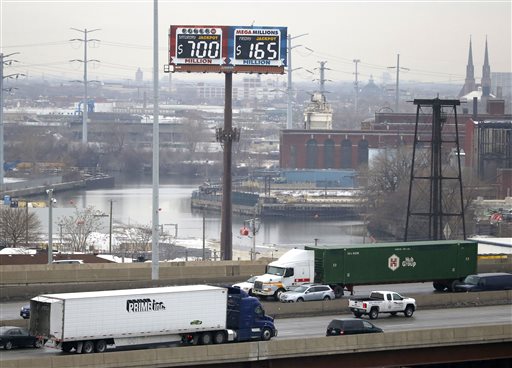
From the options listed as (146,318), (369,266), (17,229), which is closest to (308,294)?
(369,266)

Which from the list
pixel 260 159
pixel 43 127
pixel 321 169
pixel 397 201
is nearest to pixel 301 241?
pixel 397 201

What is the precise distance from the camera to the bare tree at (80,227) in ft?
205

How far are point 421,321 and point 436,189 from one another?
75.9 feet

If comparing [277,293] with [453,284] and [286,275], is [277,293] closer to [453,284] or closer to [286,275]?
[286,275]

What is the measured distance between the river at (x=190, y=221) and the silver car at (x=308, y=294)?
35.3m

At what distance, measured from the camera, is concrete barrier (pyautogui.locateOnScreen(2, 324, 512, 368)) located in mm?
19828

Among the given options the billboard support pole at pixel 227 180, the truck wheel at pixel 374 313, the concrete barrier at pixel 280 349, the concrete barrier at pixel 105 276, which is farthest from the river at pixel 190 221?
the concrete barrier at pixel 280 349

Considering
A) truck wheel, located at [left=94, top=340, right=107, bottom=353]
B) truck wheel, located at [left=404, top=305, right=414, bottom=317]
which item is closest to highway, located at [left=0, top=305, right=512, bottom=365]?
truck wheel, located at [left=404, top=305, right=414, bottom=317]

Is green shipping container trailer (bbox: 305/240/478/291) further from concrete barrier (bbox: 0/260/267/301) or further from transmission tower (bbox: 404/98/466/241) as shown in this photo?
transmission tower (bbox: 404/98/466/241)

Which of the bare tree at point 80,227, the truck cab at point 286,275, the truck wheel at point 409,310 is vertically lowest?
the bare tree at point 80,227

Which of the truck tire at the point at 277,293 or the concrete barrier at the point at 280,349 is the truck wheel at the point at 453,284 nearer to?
the truck tire at the point at 277,293

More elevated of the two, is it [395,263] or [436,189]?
[436,189]

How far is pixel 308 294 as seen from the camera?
94.2ft

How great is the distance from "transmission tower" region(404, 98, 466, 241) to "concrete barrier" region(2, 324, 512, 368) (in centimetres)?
2389
